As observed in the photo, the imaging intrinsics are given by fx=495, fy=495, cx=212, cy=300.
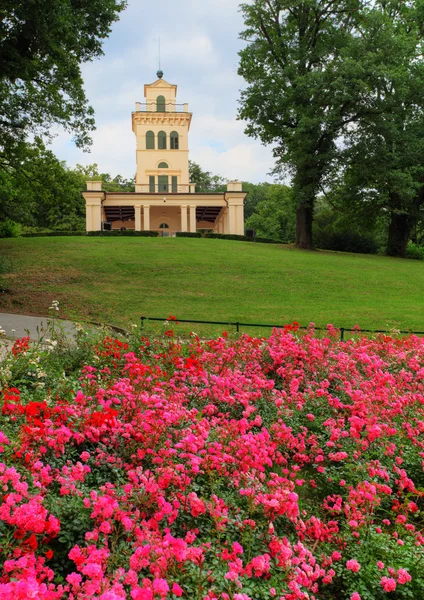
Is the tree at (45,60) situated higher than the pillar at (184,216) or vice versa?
the tree at (45,60)

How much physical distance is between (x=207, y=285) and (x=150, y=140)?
34917mm

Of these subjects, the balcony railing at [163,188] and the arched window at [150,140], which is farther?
the arched window at [150,140]

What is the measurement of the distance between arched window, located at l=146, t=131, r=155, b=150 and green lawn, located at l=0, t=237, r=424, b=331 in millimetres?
25335

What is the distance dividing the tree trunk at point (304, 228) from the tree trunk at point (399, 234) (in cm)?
573

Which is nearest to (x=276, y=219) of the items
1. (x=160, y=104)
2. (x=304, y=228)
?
(x=160, y=104)

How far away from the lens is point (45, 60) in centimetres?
1564

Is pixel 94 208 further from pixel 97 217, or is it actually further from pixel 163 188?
pixel 163 188

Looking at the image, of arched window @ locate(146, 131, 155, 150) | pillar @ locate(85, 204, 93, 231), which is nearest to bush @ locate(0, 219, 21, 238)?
pillar @ locate(85, 204, 93, 231)

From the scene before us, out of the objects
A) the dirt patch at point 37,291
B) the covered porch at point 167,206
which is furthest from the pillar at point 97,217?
the dirt patch at point 37,291

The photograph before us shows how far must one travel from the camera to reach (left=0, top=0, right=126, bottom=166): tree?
42.8ft

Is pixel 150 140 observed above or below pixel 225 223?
above

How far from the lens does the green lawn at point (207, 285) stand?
13.6 m

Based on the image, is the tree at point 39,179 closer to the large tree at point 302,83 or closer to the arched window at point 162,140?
the large tree at point 302,83

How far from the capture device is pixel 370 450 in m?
4.21
